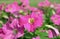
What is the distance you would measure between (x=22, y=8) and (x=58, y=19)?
0.19m

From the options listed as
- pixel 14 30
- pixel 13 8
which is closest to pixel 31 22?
pixel 14 30

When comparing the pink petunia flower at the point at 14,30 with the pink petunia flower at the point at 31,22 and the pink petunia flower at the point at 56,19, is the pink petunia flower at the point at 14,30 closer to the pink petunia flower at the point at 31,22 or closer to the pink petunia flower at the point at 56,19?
the pink petunia flower at the point at 31,22

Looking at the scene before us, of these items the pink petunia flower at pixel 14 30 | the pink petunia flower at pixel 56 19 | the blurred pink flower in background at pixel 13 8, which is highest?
the blurred pink flower in background at pixel 13 8

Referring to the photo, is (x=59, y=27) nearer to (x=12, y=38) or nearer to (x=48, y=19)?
(x=48, y=19)

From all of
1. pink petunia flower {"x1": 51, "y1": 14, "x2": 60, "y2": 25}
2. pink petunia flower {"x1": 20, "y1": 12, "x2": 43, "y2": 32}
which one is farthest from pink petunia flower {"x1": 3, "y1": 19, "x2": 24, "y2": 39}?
pink petunia flower {"x1": 51, "y1": 14, "x2": 60, "y2": 25}

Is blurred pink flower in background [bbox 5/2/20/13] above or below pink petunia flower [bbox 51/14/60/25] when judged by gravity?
above

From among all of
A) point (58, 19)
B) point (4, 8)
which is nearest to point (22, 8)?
point (4, 8)

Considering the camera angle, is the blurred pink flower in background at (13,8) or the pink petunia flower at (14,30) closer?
the pink petunia flower at (14,30)

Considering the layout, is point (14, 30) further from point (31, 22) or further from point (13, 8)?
point (13, 8)

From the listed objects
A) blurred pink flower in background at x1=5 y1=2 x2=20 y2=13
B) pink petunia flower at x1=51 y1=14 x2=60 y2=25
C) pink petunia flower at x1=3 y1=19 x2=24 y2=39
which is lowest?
pink petunia flower at x1=3 y1=19 x2=24 y2=39

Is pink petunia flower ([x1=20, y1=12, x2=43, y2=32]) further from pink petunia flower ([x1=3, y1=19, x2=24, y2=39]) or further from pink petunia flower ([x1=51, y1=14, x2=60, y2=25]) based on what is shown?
pink petunia flower ([x1=51, y1=14, x2=60, y2=25])

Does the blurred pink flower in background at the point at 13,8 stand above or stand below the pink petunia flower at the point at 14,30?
above

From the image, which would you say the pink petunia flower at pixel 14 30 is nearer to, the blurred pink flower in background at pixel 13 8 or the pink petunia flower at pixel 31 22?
the pink petunia flower at pixel 31 22

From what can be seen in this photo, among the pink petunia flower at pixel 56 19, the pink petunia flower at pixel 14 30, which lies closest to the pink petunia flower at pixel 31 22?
the pink petunia flower at pixel 14 30
